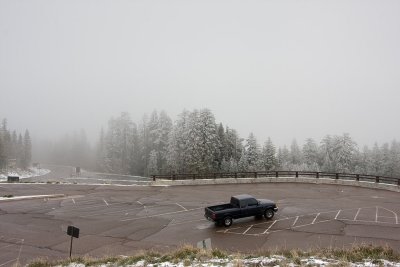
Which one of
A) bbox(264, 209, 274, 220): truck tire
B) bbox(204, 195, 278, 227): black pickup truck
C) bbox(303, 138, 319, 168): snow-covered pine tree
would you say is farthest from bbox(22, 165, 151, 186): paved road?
bbox(303, 138, 319, 168): snow-covered pine tree

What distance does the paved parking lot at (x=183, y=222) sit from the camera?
17828 millimetres

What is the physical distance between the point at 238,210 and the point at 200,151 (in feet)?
177

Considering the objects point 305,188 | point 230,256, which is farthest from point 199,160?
point 230,256

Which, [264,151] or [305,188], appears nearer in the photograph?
[305,188]

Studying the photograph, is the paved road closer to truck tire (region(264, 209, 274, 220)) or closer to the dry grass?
truck tire (region(264, 209, 274, 220))

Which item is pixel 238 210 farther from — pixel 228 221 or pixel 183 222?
pixel 183 222

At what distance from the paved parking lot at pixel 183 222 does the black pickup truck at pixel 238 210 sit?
0.50 metres

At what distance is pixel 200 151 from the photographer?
7556cm

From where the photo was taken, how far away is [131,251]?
17.2 metres

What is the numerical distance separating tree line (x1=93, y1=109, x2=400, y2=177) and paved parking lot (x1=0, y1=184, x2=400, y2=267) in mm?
42055

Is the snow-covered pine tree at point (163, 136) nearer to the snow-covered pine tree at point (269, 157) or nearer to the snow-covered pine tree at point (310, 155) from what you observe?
the snow-covered pine tree at point (269, 157)

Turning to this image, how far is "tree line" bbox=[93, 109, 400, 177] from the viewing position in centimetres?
7681

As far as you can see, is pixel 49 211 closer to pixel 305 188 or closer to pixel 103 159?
pixel 305 188

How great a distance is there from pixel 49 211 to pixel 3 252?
9791mm
